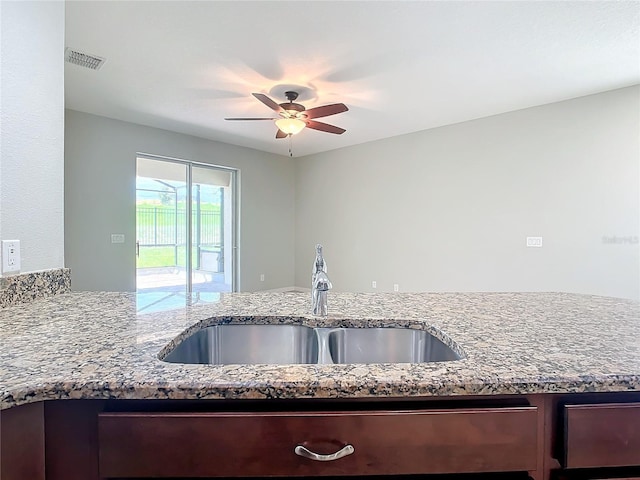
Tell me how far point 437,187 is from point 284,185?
2944 mm

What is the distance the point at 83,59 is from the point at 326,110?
2125 mm

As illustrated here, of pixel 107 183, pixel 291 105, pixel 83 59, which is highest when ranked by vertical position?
pixel 83 59

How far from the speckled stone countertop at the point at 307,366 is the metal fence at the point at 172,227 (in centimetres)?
392

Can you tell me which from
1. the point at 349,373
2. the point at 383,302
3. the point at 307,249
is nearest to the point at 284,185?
the point at 307,249

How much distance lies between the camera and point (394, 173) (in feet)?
17.9

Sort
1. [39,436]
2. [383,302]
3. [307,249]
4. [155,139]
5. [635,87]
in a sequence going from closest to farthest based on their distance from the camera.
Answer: [39,436] → [383,302] → [635,87] → [155,139] → [307,249]

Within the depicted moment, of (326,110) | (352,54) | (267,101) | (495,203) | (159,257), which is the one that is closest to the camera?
(352,54)

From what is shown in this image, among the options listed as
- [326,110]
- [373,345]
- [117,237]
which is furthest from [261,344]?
[117,237]

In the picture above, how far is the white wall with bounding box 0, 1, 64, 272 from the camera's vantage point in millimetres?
1236

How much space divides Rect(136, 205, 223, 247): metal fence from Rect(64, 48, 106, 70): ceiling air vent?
220 centimetres

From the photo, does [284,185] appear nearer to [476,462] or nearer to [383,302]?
[383,302]

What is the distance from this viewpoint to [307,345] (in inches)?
46.2

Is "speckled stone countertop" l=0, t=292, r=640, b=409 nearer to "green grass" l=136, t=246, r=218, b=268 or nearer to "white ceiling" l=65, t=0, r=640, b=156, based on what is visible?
"white ceiling" l=65, t=0, r=640, b=156

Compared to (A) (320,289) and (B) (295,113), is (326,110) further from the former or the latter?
(A) (320,289)
